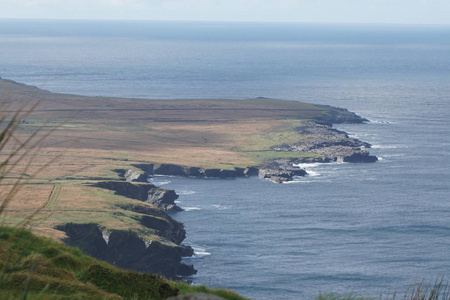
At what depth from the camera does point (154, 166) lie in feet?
493

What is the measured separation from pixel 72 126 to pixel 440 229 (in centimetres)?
11172

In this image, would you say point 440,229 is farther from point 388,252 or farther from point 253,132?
point 253,132

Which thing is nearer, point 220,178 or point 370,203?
point 370,203

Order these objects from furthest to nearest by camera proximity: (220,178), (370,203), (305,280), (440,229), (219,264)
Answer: (220,178)
(370,203)
(440,229)
(219,264)
(305,280)

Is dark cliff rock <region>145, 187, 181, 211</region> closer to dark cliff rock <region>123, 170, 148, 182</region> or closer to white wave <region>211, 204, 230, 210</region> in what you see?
white wave <region>211, 204, 230, 210</region>

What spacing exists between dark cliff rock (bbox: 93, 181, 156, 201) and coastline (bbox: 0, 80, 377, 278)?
0.58ft

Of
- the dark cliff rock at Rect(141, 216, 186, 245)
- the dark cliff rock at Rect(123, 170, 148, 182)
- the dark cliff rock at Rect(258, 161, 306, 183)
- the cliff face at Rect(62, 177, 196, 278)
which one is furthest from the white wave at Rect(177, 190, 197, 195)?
the cliff face at Rect(62, 177, 196, 278)

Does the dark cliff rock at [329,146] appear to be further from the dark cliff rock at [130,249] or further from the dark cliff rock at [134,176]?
the dark cliff rock at [130,249]

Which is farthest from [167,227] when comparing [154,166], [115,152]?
[115,152]

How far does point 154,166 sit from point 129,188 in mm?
29335

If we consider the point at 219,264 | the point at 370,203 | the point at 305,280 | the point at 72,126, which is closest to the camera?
the point at 305,280

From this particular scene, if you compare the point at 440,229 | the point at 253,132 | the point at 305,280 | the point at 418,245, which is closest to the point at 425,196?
the point at 440,229

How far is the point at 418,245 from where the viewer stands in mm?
97438

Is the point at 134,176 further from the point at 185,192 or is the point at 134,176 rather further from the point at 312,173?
the point at 312,173
